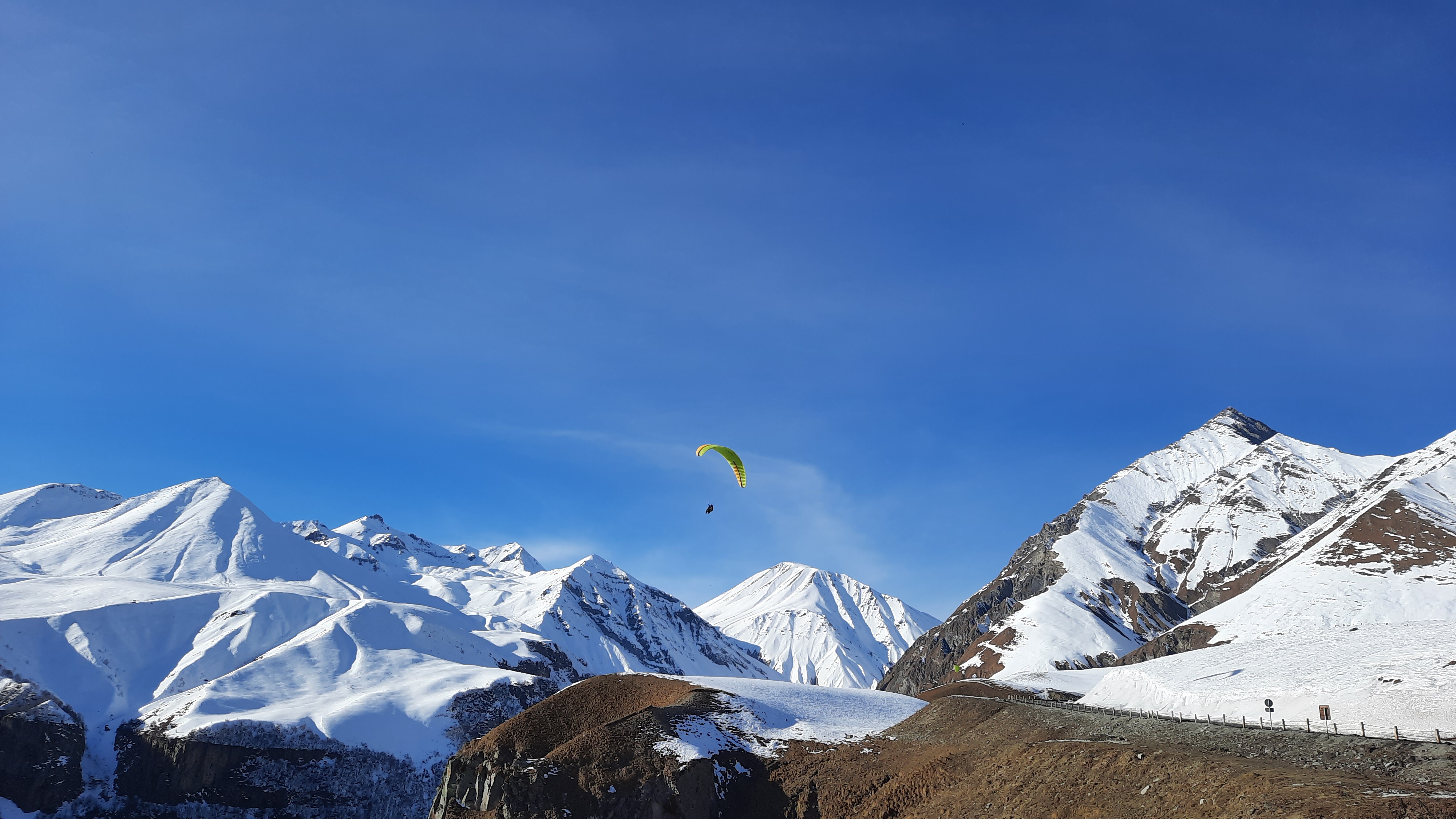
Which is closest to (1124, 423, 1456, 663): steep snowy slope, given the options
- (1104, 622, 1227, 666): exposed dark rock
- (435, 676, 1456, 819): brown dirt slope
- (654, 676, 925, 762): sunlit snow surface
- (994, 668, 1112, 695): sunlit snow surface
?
(1104, 622, 1227, 666): exposed dark rock

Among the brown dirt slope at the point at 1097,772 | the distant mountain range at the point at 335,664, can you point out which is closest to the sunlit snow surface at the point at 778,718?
the brown dirt slope at the point at 1097,772

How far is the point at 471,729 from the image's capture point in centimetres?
12812

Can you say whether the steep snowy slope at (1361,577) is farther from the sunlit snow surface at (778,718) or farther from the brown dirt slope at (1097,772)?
the brown dirt slope at (1097,772)

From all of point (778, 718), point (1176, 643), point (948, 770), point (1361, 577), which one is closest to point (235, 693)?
point (778, 718)

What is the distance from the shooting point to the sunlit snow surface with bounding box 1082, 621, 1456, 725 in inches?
1528

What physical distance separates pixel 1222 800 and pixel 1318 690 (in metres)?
21.2

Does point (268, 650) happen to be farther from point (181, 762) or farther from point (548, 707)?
Answer: point (548, 707)

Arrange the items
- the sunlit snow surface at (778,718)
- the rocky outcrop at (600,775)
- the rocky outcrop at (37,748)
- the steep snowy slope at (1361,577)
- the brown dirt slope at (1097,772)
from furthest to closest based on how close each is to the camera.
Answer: the steep snowy slope at (1361,577)
the rocky outcrop at (37,748)
the sunlit snow surface at (778,718)
the rocky outcrop at (600,775)
the brown dirt slope at (1097,772)

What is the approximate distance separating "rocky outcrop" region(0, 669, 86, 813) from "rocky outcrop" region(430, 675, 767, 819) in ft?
335

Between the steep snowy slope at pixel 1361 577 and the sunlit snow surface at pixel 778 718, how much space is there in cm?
9011

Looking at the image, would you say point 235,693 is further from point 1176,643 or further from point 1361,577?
point 1361,577

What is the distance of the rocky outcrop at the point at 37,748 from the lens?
11185cm

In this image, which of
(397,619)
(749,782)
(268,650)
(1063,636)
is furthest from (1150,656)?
Result: (268,650)

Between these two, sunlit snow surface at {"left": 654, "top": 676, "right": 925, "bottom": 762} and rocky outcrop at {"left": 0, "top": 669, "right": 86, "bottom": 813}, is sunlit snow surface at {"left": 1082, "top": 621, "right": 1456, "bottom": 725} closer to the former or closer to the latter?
sunlit snow surface at {"left": 654, "top": 676, "right": 925, "bottom": 762}
